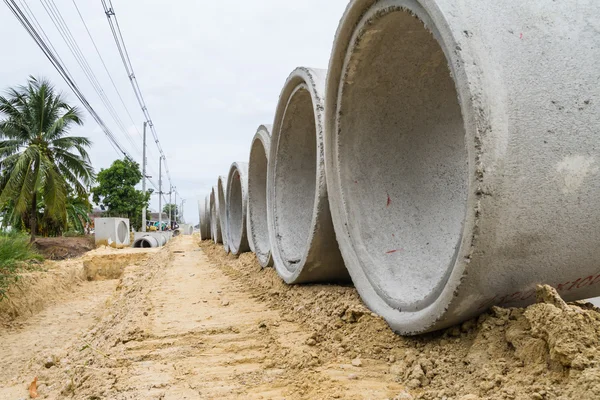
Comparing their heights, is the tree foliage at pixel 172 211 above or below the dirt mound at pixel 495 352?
above

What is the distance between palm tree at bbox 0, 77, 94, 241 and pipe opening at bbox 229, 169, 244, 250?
9794 millimetres

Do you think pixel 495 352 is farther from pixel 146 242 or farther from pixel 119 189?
pixel 119 189

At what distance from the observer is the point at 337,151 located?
3.42 m

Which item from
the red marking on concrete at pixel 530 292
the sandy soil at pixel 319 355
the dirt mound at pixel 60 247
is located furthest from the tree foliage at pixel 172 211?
the red marking on concrete at pixel 530 292

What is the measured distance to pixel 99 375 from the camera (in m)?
2.75

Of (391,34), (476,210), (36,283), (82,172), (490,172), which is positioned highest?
(82,172)

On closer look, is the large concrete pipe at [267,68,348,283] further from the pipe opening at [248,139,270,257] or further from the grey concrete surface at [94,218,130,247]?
the grey concrete surface at [94,218,130,247]

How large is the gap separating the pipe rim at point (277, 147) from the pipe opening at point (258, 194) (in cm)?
149

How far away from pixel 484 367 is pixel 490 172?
0.82 m

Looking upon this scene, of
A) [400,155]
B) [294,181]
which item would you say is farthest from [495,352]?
[294,181]

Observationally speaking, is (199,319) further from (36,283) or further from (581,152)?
(36,283)

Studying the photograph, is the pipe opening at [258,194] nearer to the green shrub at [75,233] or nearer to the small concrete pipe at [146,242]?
the small concrete pipe at [146,242]

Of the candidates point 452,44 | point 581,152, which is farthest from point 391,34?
point 581,152

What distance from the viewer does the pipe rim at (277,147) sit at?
3.70 m
